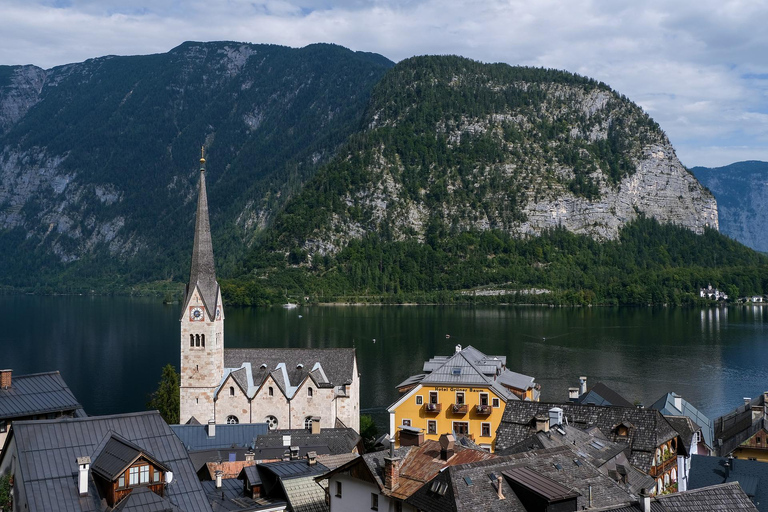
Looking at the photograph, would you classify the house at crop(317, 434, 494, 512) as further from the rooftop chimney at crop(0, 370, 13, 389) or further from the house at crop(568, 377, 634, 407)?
the house at crop(568, 377, 634, 407)

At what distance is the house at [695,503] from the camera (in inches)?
1126

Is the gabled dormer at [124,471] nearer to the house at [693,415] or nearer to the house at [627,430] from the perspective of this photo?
the house at [627,430]

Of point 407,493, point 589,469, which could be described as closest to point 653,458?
point 589,469

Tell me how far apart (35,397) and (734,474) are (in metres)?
35.7

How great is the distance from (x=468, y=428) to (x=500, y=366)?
12.3 m

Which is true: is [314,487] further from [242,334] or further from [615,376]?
[242,334]

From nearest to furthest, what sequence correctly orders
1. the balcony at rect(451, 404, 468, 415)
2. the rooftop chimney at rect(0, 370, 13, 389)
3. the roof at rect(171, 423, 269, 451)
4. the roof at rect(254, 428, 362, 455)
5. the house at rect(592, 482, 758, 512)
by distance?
the house at rect(592, 482, 758, 512)
the rooftop chimney at rect(0, 370, 13, 389)
the roof at rect(254, 428, 362, 455)
the roof at rect(171, 423, 269, 451)
the balcony at rect(451, 404, 468, 415)

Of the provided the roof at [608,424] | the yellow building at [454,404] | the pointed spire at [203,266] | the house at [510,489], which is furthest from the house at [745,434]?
the pointed spire at [203,266]

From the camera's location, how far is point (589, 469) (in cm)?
3300

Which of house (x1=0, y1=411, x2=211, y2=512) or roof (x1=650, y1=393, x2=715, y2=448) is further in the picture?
roof (x1=650, y1=393, x2=715, y2=448)

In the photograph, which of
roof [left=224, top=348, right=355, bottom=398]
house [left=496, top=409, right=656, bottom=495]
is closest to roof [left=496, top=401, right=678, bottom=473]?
house [left=496, top=409, right=656, bottom=495]

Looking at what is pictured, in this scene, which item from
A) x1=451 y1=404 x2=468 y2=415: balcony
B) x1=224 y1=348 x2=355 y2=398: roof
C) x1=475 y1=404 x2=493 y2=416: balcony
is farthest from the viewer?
x1=224 y1=348 x2=355 y2=398: roof

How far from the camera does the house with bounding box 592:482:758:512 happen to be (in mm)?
28594

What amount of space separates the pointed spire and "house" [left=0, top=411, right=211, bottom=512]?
40.4 metres
